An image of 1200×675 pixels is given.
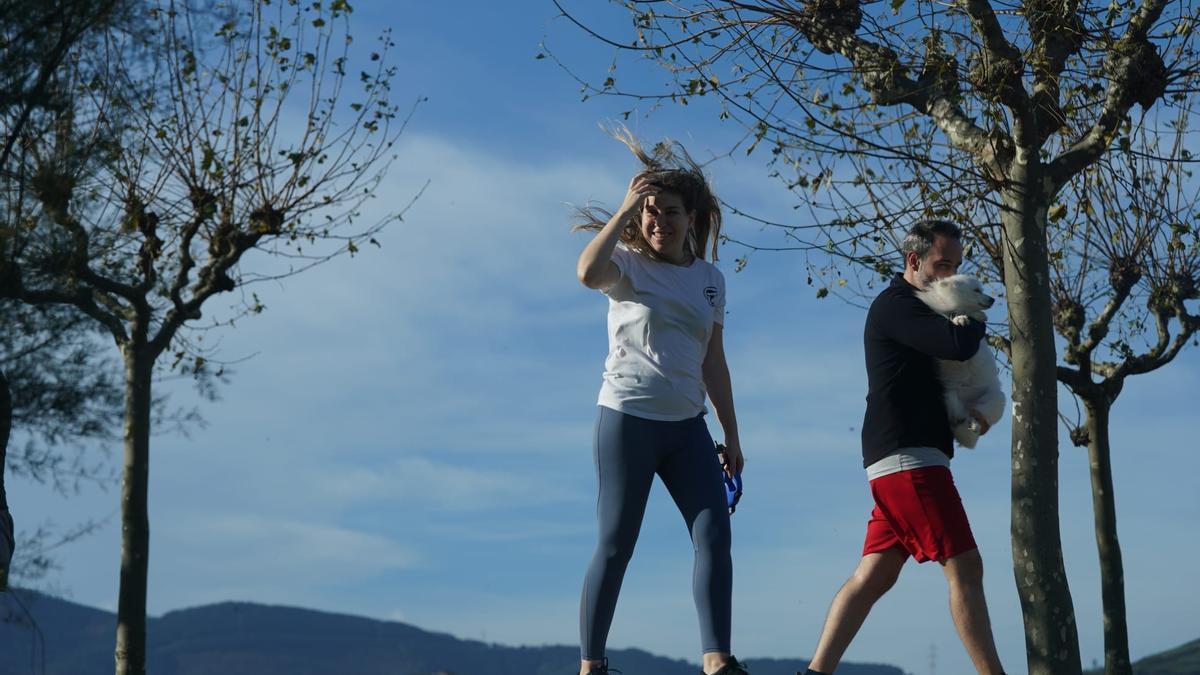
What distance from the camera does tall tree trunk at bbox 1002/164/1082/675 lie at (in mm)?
7465

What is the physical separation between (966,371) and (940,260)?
1.85 ft

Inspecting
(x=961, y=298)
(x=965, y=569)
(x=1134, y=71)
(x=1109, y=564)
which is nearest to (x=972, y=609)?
(x=965, y=569)

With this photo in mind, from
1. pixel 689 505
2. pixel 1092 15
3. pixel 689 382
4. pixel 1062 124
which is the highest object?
pixel 1092 15

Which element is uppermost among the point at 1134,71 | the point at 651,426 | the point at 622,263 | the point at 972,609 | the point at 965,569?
the point at 1134,71

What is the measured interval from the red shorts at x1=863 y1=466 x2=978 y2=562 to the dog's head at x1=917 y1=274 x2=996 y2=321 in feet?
2.48

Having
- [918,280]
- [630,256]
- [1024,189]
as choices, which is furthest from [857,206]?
[630,256]

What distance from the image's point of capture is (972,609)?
19.5 ft

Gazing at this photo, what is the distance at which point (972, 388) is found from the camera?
6.30 metres

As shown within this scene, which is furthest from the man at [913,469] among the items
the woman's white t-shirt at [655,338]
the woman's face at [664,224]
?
the woman's face at [664,224]

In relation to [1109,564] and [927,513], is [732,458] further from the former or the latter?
[1109,564]

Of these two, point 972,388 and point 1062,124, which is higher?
point 1062,124

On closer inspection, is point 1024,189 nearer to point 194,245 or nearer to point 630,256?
point 630,256

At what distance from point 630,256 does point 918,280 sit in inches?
59.2

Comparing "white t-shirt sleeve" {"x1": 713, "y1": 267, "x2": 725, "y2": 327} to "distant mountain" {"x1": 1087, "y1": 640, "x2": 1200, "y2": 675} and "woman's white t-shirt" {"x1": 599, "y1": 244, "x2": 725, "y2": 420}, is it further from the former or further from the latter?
"distant mountain" {"x1": 1087, "y1": 640, "x2": 1200, "y2": 675}
